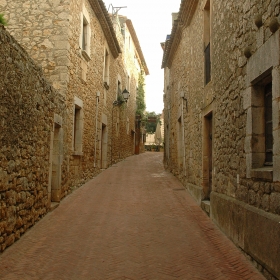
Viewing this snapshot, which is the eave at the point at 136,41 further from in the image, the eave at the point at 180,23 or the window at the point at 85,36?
the window at the point at 85,36

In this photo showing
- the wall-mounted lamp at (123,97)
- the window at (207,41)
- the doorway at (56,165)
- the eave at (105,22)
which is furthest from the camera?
the wall-mounted lamp at (123,97)

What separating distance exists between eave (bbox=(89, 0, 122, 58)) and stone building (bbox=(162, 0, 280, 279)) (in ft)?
13.5

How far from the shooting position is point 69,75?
857 cm

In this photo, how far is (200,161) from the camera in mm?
7812

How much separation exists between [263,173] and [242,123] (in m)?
1.10

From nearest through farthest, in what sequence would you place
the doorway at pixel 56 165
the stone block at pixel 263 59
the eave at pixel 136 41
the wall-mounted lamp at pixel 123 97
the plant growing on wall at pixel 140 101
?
1. the stone block at pixel 263 59
2. the doorway at pixel 56 165
3. the wall-mounted lamp at pixel 123 97
4. the eave at pixel 136 41
5. the plant growing on wall at pixel 140 101

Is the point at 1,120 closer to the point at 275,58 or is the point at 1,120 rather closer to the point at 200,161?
the point at 275,58

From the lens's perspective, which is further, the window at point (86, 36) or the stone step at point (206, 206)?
the window at point (86, 36)

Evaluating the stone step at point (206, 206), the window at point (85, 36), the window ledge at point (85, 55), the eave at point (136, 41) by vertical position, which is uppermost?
the eave at point (136, 41)

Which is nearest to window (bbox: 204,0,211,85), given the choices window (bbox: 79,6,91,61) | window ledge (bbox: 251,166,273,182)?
window ledge (bbox: 251,166,273,182)

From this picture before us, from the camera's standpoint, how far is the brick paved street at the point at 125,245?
157 inches

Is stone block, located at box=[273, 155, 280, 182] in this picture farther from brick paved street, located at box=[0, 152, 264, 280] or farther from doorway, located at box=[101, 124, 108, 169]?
doorway, located at box=[101, 124, 108, 169]

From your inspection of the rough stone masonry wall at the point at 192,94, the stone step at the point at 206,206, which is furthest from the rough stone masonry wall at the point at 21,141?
the rough stone masonry wall at the point at 192,94

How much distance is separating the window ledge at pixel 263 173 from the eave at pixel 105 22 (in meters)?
8.51
